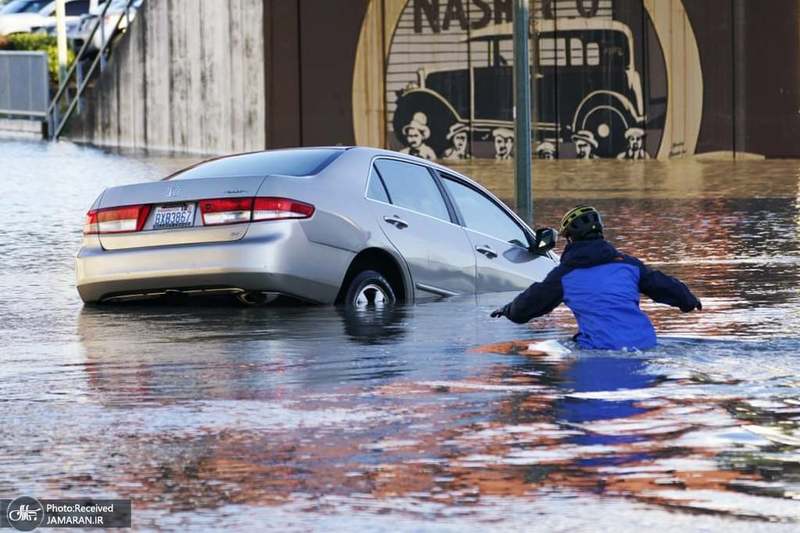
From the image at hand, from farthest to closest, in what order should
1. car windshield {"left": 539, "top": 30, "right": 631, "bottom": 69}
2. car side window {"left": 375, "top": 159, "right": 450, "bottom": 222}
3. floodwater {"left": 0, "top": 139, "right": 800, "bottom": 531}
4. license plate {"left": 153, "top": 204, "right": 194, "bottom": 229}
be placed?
car windshield {"left": 539, "top": 30, "right": 631, "bottom": 69}, car side window {"left": 375, "top": 159, "right": 450, "bottom": 222}, license plate {"left": 153, "top": 204, "right": 194, "bottom": 229}, floodwater {"left": 0, "top": 139, "right": 800, "bottom": 531}

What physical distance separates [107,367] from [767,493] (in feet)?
14.7

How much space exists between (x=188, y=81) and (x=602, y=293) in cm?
2921

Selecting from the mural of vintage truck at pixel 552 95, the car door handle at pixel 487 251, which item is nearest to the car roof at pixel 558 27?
the mural of vintage truck at pixel 552 95

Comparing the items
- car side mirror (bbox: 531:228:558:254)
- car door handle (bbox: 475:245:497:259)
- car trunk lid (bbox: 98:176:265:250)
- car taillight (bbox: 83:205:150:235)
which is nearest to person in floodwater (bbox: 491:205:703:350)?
car side mirror (bbox: 531:228:558:254)

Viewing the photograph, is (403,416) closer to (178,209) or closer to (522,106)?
(178,209)

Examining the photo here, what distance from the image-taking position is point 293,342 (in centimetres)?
1086

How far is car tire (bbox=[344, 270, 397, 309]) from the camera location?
1225cm

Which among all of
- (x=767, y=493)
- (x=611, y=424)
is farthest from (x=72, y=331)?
(x=767, y=493)

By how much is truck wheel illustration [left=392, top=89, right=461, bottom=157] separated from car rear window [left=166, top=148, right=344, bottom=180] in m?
22.8

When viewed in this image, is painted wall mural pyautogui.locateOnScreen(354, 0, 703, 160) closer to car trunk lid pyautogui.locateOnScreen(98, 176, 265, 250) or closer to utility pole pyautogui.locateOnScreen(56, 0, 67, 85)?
utility pole pyautogui.locateOnScreen(56, 0, 67, 85)

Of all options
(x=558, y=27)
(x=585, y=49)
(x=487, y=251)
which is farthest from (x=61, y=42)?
(x=487, y=251)

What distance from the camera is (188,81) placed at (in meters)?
38.0

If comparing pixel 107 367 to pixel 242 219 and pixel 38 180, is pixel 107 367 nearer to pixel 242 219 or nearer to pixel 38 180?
pixel 242 219

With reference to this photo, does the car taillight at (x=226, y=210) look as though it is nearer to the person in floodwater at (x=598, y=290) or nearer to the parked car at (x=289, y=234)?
the parked car at (x=289, y=234)
